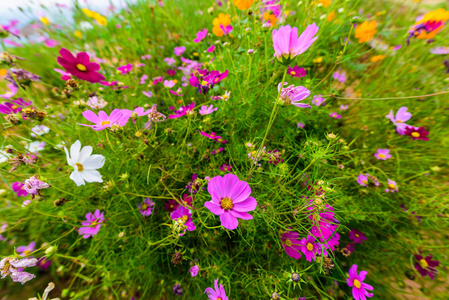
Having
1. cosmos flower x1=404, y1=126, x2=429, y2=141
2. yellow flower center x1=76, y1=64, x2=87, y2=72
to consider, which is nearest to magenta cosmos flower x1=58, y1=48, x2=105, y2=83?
yellow flower center x1=76, y1=64, x2=87, y2=72

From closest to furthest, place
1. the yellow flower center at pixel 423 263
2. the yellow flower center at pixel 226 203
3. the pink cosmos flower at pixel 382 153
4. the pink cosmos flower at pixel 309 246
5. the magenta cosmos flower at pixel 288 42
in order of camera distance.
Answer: the magenta cosmos flower at pixel 288 42, the yellow flower center at pixel 226 203, the pink cosmos flower at pixel 309 246, the yellow flower center at pixel 423 263, the pink cosmos flower at pixel 382 153

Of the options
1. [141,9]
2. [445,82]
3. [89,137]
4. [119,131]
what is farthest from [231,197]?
[141,9]

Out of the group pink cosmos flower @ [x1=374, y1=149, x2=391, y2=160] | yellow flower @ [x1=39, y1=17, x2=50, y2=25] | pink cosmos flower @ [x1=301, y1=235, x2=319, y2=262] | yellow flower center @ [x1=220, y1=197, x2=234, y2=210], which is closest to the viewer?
yellow flower center @ [x1=220, y1=197, x2=234, y2=210]

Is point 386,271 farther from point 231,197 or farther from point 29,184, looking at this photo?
point 29,184

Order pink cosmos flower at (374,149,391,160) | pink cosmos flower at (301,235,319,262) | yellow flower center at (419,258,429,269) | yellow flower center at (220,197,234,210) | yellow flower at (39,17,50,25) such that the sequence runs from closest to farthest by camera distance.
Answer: yellow flower center at (220,197,234,210)
pink cosmos flower at (301,235,319,262)
yellow flower center at (419,258,429,269)
pink cosmos flower at (374,149,391,160)
yellow flower at (39,17,50,25)

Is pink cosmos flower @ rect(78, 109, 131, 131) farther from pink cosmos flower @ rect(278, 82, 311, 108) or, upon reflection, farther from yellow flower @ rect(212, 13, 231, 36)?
yellow flower @ rect(212, 13, 231, 36)

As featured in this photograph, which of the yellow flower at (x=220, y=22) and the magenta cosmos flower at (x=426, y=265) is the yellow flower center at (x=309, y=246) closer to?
the magenta cosmos flower at (x=426, y=265)

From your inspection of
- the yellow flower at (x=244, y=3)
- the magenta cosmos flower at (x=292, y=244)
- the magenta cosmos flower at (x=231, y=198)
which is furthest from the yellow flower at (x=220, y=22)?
the magenta cosmos flower at (x=292, y=244)

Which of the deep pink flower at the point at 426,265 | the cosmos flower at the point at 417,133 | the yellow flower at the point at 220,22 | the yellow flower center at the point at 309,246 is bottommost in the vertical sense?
the deep pink flower at the point at 426,265

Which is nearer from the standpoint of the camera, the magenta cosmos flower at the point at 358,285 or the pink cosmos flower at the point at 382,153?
the magenta cosmos flower at the point at 358,285
